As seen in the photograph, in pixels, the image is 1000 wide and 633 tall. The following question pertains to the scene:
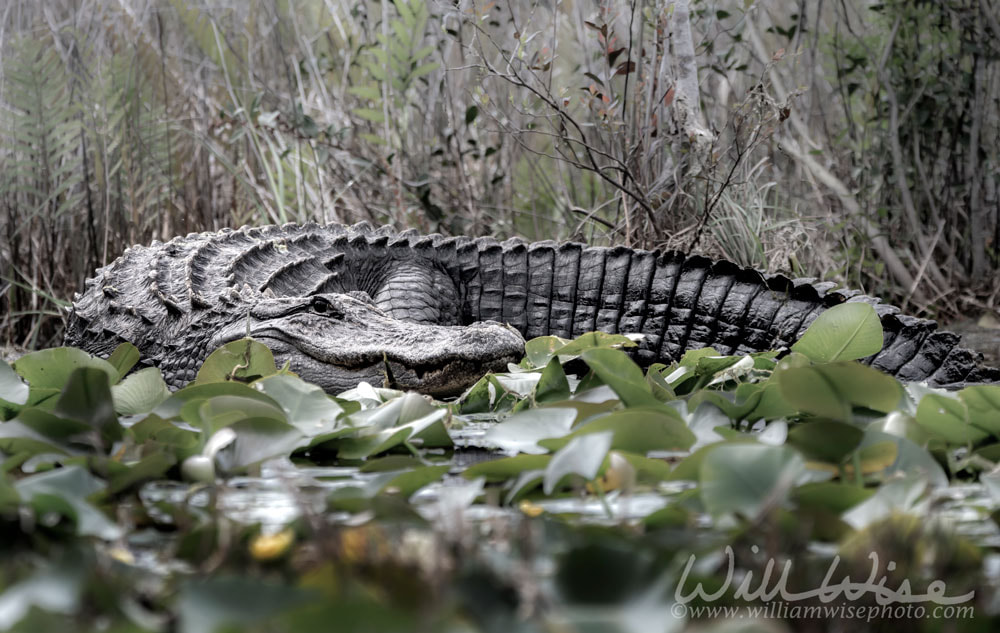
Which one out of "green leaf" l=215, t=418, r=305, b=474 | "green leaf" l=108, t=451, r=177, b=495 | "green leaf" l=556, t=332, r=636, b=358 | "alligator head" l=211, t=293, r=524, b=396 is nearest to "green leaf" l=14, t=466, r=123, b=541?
"green leaf" l=108, t=451, r=177, b=495

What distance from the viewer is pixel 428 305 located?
4172 millimetres

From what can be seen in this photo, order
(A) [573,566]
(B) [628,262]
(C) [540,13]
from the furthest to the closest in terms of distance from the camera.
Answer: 1. (C) [540,13]
2. (B) [628,262]
3. (A) [573,566]

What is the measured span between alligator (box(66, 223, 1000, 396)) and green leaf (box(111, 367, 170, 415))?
72 cm

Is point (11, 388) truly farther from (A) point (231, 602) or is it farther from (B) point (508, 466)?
(A) point (231, 602)

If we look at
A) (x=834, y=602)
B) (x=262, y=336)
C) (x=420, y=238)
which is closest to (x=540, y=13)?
(x=420, y=238)

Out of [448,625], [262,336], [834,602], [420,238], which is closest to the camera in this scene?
[448,625]

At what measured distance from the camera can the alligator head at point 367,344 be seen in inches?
107

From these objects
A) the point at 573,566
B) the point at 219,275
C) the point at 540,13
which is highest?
the point at 540,13

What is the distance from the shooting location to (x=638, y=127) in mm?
3861

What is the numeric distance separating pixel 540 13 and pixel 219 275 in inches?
160

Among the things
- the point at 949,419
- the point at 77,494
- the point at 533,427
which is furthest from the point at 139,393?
the point at 949,419

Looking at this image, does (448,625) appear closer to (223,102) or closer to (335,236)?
(335,236)

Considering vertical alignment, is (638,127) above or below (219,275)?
above

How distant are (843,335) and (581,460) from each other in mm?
1225
